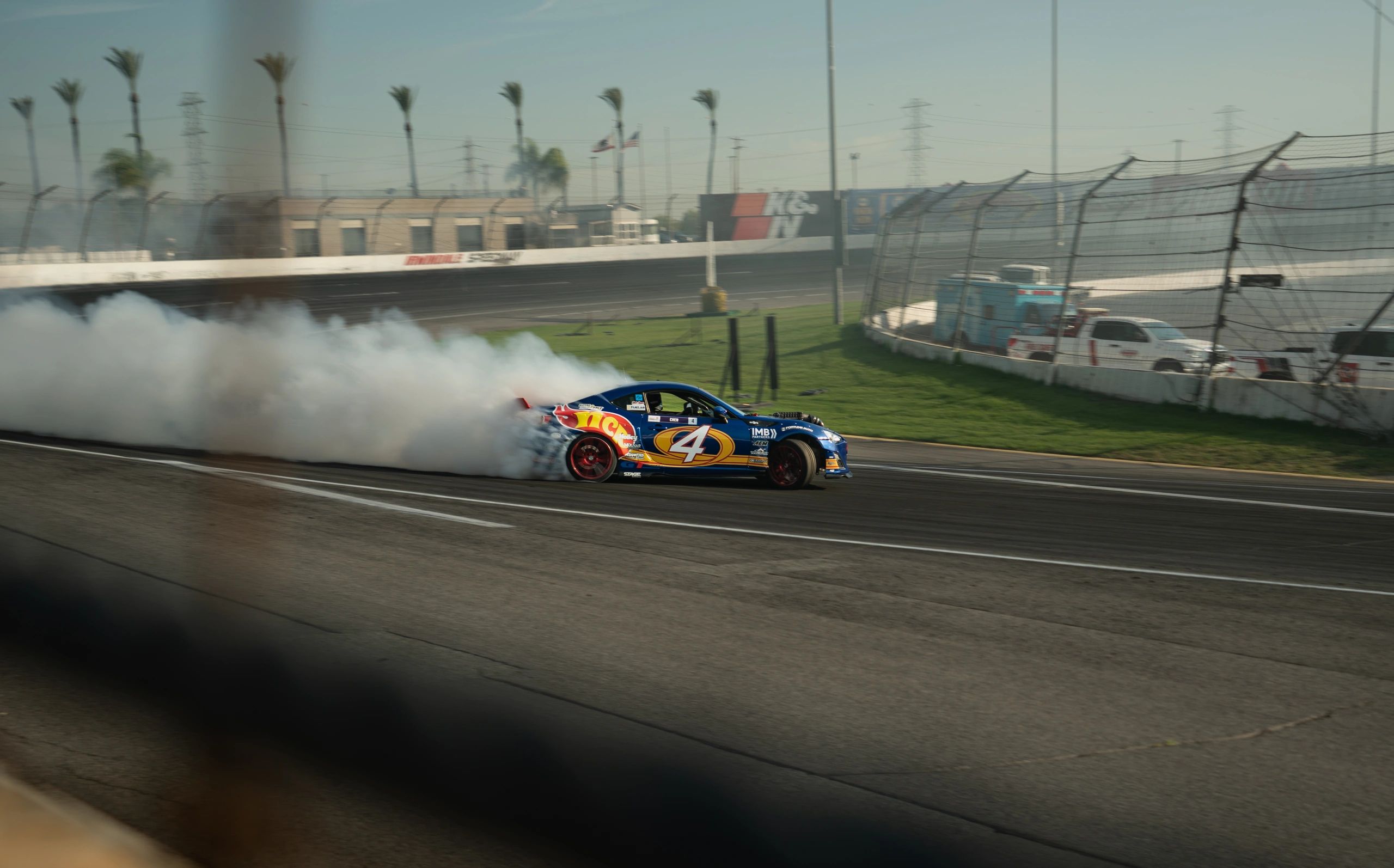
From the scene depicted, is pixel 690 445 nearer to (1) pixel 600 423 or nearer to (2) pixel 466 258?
(1) pixel 600 423

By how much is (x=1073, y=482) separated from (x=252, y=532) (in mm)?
12425

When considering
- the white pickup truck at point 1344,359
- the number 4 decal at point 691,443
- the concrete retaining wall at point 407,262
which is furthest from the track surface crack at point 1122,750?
the concrete retaining wall at point 407,262

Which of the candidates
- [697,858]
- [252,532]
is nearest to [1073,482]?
[697,858]

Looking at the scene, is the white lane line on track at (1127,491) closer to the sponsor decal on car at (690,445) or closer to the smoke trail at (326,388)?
the sponsor decal on car at (690,445)

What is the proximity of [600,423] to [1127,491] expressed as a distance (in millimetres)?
6501

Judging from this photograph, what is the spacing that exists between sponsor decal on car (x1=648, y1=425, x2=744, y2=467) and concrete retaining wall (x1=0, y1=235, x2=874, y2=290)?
46.9 feet

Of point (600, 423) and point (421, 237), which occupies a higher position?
point (421, 237)

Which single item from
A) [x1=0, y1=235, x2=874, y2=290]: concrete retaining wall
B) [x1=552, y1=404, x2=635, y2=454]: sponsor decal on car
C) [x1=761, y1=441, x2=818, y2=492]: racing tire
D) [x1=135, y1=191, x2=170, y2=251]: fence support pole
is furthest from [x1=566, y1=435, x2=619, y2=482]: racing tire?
[x1=135, y1=191, x2=170, y2=251]: fence support pole

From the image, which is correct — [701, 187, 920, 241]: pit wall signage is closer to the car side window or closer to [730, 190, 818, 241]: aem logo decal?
[730, 190, 818, 241]: aem logo decal

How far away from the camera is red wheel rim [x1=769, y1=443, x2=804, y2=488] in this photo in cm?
1309

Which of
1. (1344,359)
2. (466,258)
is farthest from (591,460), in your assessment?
(466,258)

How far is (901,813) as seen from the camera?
448 cm

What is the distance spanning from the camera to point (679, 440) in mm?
13148

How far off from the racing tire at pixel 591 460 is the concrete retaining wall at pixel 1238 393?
1093 cm
